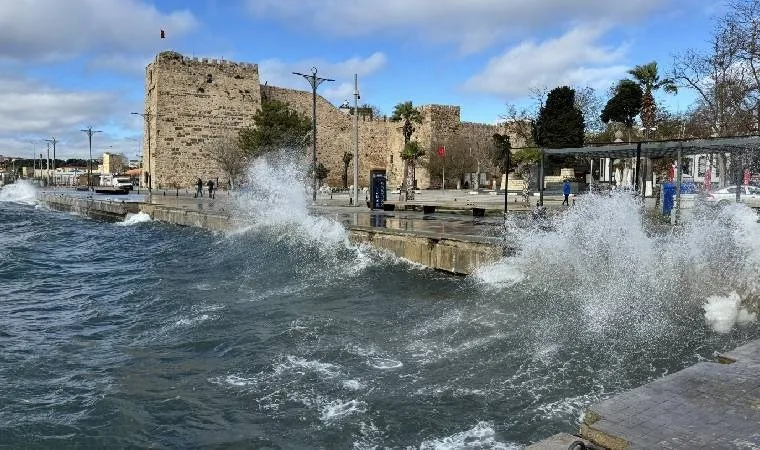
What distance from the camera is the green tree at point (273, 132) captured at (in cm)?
4181

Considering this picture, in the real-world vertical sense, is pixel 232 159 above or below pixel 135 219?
above

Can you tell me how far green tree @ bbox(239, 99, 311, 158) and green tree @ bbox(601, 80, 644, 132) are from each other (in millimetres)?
27226

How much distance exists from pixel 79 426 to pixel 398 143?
57.5 meters

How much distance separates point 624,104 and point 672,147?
46.4 metres

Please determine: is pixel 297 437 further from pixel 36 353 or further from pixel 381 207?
pixel 381 207

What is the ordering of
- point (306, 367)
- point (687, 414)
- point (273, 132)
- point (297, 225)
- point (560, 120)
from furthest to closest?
1. point (560, 120)
2. point (273, 132)
3. point (297, 225)
4. point (306, 367)
5. point (687, 414)

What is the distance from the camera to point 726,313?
7.64 meters

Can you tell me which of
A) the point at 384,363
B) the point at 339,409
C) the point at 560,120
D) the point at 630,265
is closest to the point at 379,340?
the point at 384,363

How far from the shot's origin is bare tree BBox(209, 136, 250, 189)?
4628cm

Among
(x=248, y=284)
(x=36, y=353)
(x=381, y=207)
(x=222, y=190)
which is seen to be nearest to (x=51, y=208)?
(x=222, y=190)

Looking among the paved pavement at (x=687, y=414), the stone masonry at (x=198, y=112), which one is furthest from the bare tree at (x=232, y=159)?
the paved pavement at (x=687, y=414)

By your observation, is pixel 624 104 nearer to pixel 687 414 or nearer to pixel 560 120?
pixel 560 120

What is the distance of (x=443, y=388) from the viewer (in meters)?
5.88

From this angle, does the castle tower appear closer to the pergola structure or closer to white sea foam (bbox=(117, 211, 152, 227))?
white sea foam (bbox=(117, 211, 152, 227))
